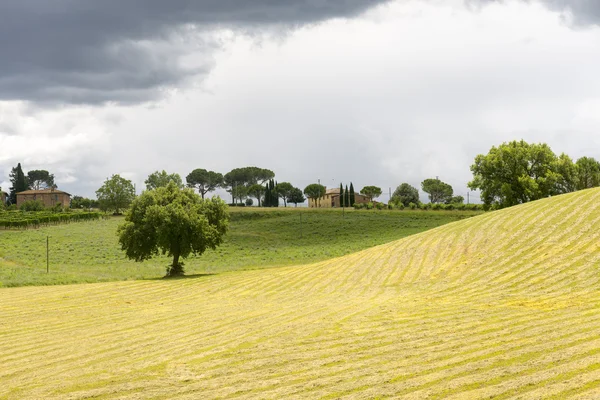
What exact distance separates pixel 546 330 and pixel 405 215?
113m

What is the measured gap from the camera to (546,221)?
53875 mm

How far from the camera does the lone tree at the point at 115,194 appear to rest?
177 metres

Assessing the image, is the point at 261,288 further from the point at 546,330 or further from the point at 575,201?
the point at 575,201

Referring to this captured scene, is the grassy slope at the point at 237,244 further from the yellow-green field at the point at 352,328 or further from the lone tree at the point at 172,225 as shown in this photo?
the yellow-green field at the point at 352,328

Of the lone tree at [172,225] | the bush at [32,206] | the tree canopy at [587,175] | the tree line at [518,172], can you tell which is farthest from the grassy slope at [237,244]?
the bush at [32,206]

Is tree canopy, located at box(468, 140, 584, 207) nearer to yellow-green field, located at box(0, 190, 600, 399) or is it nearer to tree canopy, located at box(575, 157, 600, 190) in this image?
tree canopy, located at box(575, 157, 600, 190)

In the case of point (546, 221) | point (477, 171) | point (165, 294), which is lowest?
point (165, 294)

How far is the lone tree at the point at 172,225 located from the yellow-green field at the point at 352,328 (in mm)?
5369

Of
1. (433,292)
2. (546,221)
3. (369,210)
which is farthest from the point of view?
(369,210)

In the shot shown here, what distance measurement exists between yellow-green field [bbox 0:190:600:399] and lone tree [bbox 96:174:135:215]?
126 meters

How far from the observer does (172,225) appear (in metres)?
60.1

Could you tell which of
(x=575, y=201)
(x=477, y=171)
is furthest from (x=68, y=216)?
(x=575, y=201)

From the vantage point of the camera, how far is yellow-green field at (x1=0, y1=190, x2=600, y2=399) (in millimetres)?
19453

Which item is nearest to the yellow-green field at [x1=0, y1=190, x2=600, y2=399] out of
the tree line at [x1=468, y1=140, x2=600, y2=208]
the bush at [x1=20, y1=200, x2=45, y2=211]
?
the tree line at [x1=468, y1=140, x2=600, y2=208]
